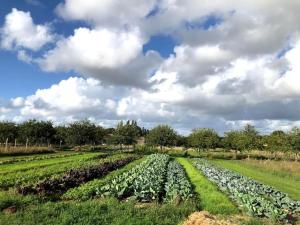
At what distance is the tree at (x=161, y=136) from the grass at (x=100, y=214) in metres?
76.7

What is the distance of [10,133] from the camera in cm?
8019

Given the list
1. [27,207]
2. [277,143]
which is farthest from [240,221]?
[277,143]

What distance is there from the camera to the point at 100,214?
13.8 meters

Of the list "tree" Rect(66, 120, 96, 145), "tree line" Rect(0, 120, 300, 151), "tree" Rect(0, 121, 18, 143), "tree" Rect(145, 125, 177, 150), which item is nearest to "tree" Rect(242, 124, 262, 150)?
"tree line" Rect(0, 120, 300, 151)

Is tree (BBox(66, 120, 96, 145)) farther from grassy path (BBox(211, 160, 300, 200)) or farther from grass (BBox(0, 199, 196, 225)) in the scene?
grass (BBox(0, 199, 196, 225))

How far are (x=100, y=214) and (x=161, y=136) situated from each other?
7929cm

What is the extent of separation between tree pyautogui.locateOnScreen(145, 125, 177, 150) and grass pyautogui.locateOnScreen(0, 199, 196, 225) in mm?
76745

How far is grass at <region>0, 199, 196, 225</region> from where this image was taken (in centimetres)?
1268

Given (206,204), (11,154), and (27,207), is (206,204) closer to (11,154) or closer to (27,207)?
(27,207)

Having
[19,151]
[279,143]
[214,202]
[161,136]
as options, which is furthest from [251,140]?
[214,202]

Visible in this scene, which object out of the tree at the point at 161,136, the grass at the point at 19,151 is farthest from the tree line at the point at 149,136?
the grass at the point at 19,151

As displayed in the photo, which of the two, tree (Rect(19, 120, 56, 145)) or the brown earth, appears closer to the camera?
the brown earth

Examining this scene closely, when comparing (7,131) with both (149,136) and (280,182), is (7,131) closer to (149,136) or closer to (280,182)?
(149,136)

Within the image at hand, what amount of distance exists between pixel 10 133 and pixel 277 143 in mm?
52309
